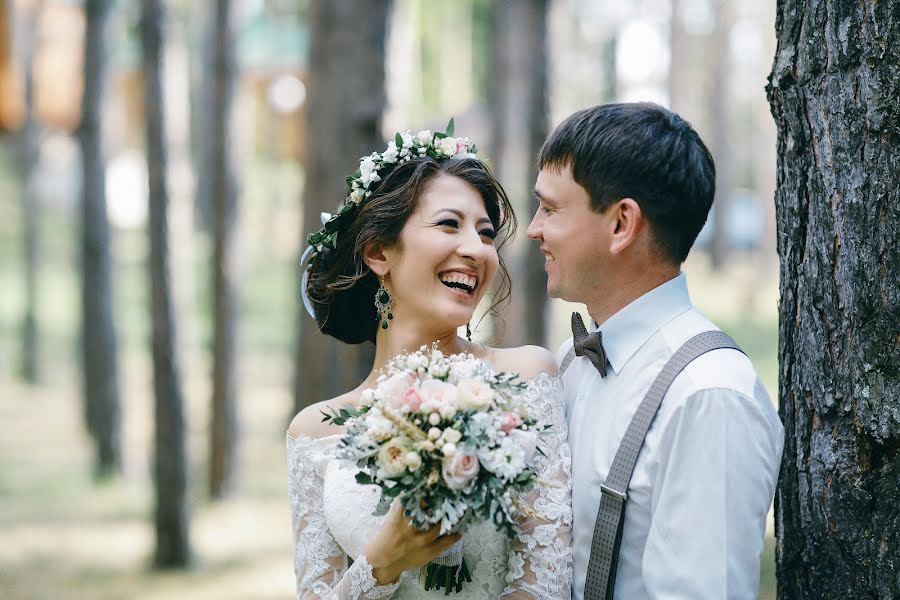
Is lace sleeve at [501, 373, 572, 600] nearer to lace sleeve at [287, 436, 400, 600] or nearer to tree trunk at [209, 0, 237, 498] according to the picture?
lace sleeve at [287, 436, 400, 600]

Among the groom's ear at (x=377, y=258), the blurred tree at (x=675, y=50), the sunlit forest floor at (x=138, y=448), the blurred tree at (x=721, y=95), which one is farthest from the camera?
the blurred tree at (x=675, y=50)

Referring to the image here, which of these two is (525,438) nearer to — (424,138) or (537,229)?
(537,229)

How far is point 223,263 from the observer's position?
11.5 metres

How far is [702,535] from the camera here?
2.44 metres

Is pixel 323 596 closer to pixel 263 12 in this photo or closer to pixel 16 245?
pixel 16 245

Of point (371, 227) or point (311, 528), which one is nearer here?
point (311, 528)

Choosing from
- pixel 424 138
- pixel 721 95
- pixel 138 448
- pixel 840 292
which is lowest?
pixel 138 448

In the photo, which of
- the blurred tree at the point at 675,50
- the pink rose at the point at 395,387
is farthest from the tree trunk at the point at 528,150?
the blurred tree at the point at 675,50

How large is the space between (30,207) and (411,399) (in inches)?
683

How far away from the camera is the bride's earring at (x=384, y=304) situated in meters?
3.47

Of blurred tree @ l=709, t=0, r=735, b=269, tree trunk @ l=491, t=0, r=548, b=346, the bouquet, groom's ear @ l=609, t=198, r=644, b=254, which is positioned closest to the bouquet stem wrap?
the bouquet

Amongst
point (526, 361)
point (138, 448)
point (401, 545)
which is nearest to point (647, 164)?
point (526, 361)

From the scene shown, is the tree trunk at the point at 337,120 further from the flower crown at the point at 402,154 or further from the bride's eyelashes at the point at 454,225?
the bride's eyelashes at the point at 454,225

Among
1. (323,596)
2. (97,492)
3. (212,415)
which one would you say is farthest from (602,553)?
(97,492)
